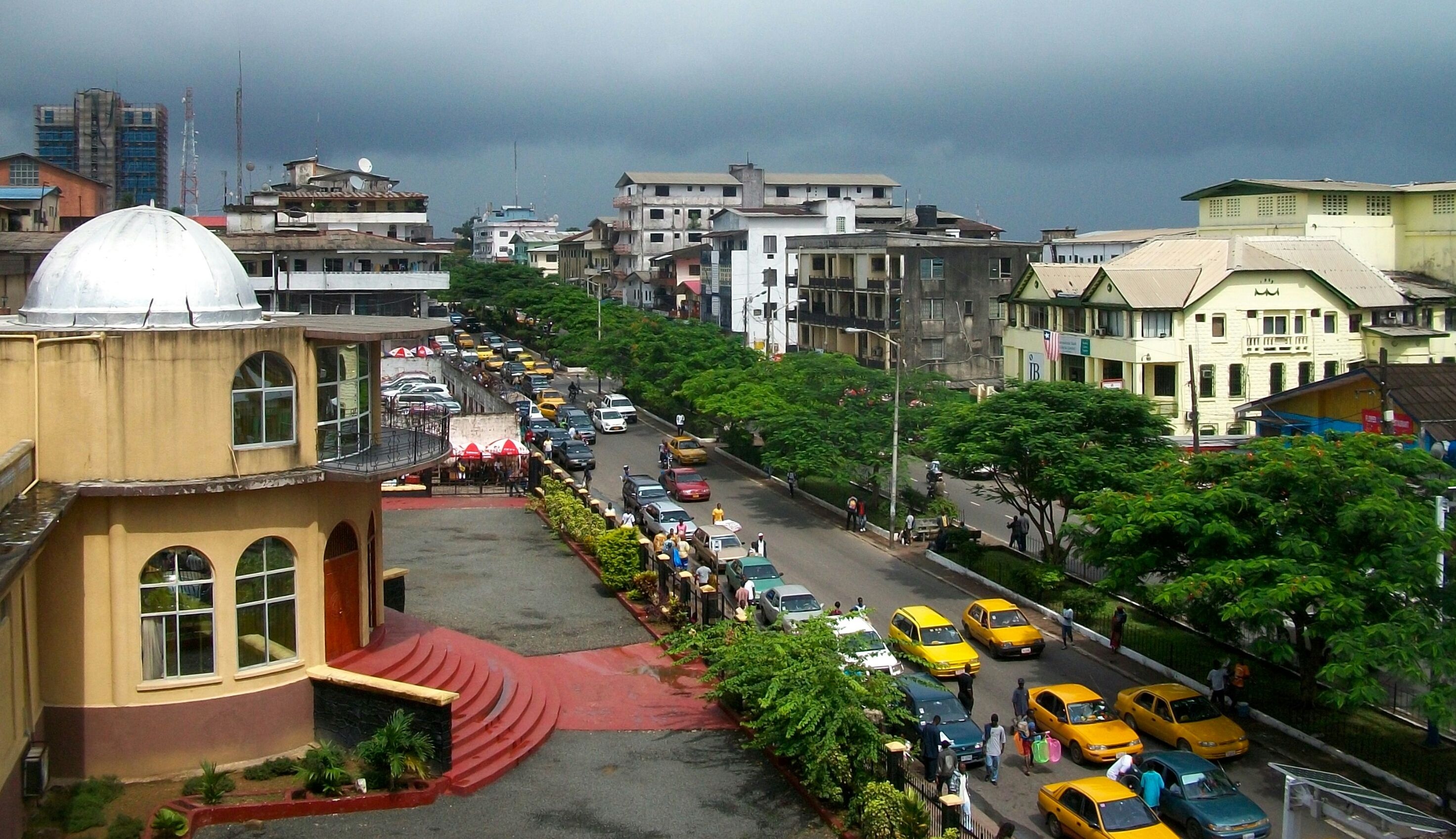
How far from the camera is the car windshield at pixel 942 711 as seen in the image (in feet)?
77.2

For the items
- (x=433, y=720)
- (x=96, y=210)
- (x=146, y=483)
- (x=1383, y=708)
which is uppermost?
(x=96, y=210)

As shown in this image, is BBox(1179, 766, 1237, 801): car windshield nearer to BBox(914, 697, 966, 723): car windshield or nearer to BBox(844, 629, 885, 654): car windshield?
BBox(914, 697, 966, 723): car windshield

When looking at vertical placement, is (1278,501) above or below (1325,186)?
below

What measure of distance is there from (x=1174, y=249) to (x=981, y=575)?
31.7m

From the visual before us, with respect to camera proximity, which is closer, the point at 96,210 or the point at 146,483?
the point at 146,483

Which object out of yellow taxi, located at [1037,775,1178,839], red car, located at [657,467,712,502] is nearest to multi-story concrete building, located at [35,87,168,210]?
red car, located at [657,467,712,502]

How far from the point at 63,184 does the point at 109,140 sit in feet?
159

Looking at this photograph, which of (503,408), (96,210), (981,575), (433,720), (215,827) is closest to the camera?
(215,827)

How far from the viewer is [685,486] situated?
47750 mm

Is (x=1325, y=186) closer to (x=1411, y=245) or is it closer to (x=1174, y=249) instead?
(x=1411, y=245)

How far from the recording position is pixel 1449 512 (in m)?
28.2

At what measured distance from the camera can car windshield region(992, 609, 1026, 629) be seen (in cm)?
3011

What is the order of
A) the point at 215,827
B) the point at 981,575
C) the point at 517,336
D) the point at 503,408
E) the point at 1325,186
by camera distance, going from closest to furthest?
the point at 215,827 → the point at 981,575 → the point at 503,408 → the point at 1325,186 → the point at 517,336

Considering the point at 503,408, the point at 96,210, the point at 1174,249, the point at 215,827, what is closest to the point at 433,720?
the point at 215,827
